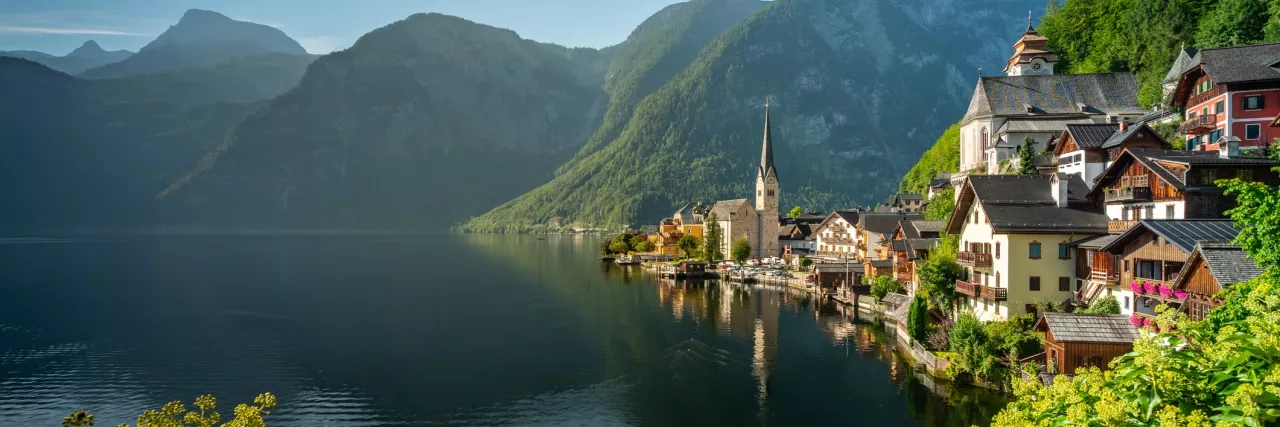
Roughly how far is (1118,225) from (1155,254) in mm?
6838

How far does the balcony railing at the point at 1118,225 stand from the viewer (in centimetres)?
3966

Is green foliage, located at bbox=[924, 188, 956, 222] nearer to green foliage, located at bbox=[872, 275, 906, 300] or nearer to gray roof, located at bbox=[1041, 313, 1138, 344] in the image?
green foliage, located at bbox=[872, 275, 906, 300]

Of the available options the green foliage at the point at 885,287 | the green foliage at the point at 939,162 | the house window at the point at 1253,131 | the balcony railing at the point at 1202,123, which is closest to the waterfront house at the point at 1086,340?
the house window at the point at 1253,131

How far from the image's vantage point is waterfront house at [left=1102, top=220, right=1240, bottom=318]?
3244 cm

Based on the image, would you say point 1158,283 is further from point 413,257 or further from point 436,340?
point 413,257

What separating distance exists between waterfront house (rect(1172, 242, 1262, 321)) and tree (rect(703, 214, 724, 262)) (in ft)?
296

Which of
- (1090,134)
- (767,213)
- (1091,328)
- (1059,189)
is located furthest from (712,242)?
(1091,328)

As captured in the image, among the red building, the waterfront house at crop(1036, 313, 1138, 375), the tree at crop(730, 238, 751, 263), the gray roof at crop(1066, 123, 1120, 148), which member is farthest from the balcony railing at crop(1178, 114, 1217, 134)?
the tree at crop(730, 238, 751, 263)

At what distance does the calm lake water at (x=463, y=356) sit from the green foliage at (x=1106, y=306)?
23.0 ft

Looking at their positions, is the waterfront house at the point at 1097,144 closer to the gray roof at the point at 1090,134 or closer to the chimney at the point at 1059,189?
the gray roof at the point at 1090,134

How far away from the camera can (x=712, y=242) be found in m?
121

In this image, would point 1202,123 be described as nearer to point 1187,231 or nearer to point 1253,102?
point 1253,102

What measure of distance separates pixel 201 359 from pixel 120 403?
11.9m

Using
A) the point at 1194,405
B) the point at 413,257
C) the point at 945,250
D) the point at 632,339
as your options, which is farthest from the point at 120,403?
the point at 413,257
